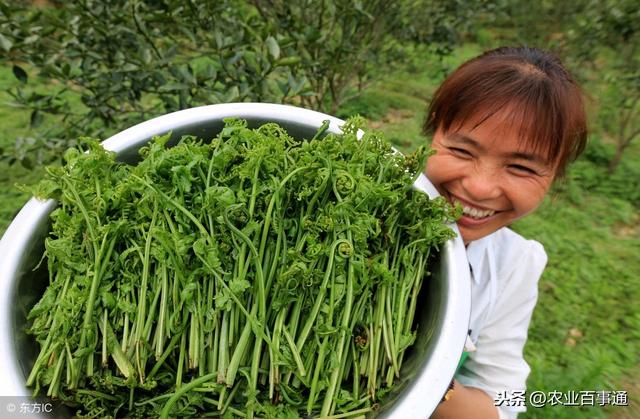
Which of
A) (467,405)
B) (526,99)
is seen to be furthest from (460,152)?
(467,405)

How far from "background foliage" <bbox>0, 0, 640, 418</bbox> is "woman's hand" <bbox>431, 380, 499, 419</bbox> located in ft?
3.41

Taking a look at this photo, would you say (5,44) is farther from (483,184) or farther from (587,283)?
(587,283)

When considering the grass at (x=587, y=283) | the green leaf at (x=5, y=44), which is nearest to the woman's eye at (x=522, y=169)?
the grass at (x=587, y=283)

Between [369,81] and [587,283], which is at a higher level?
[369,81]

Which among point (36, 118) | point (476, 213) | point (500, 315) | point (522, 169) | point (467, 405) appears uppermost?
point (36, 118)

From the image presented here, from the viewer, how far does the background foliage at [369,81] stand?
209 centimetres

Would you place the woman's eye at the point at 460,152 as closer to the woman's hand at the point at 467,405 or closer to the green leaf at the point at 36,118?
the woman's hand at the point at 467,405

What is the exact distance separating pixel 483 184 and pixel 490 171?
5cm

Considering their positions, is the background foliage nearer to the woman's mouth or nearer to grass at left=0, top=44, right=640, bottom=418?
grass at left=0, top=44, right=640, bottom=418

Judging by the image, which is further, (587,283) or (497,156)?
(587,283)

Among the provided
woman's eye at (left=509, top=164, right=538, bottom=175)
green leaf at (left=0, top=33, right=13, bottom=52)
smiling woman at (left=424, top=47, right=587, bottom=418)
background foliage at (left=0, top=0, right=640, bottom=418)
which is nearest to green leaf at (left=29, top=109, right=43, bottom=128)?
background foliage at (left=0, top=0, right=640, bottom=418)

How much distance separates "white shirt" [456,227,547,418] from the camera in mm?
1667

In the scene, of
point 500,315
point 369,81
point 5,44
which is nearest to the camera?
point 500,315

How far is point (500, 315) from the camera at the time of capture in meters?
1.72
